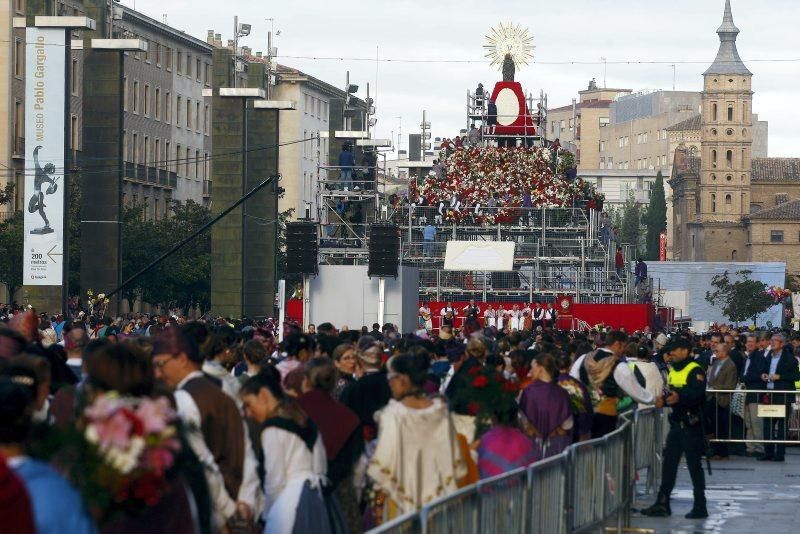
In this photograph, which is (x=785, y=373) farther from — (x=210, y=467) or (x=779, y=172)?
(x=779, y=172)

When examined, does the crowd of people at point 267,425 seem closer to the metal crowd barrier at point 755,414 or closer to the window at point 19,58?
the metal crowd barrier at point 755,414

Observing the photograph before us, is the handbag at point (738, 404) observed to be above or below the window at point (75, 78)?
below

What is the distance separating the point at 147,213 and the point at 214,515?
302ft

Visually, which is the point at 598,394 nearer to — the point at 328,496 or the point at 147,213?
the point at 328,496

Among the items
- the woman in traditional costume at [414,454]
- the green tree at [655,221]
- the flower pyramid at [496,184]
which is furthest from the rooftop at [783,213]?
the woman in traditional costume at [414,454]

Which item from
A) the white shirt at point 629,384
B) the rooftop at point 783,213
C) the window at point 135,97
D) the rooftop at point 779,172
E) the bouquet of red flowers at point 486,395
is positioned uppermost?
the rooftop at point 779,172

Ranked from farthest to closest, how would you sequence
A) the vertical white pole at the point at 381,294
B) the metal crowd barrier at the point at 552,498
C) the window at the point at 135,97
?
the window at the point at 135,97 < the vertical white pole at the point at 381,294 < the metal crowd barrier at the point at 552,498

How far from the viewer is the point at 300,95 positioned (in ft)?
429

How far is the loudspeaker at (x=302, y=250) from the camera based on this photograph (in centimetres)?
4112

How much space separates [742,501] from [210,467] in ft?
41.2

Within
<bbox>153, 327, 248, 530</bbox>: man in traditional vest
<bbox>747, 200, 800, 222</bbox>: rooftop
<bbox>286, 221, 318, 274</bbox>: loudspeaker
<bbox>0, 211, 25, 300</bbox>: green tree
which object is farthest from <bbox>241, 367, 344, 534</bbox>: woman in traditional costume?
<bbox>747, 200, 800, 222</bbox>: rooftop

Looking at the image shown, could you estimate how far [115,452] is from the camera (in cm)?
638

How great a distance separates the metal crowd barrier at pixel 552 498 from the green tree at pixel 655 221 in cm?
17464

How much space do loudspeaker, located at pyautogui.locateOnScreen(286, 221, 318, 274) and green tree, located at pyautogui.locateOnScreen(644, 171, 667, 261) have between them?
151 metres
